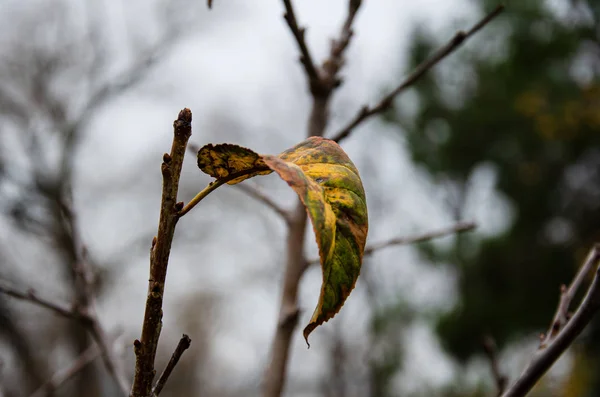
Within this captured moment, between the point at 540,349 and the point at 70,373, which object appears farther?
the point at 70,373

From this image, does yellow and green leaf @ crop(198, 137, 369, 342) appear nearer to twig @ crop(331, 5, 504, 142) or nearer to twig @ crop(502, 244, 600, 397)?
twig @ crop(502, 244, 600, 397)

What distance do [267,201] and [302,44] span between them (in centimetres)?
29

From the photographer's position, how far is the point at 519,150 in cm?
761

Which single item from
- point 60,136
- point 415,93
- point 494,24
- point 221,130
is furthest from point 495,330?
point 221,130

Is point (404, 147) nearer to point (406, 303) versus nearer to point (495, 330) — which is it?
point (406, 303)

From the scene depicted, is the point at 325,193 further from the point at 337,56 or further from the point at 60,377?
the point at 60,377

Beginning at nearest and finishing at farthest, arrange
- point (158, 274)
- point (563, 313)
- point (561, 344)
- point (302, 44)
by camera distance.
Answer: point (158, 274) → point (561, 344) → point (563, 313) → point (302, 44)

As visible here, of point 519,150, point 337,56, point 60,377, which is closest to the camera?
point 337,56

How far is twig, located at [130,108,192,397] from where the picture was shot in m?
0.35

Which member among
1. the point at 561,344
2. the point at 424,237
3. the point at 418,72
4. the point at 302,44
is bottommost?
the point at 424,237

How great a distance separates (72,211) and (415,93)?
25.0ft

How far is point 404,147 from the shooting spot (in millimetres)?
8148

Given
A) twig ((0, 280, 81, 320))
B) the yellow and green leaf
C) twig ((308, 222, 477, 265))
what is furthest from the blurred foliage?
the yellow and green leaf

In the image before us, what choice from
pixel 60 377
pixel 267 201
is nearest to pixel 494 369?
pixel 267 201
